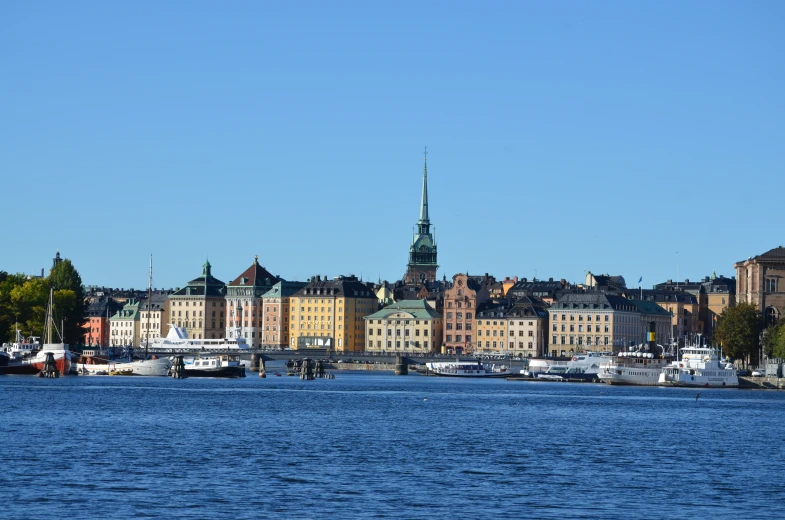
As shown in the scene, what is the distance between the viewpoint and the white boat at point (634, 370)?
149125 millimetres

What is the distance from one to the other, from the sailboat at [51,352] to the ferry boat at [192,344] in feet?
170

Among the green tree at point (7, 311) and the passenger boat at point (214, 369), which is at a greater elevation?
the green tree at point (7, 311)

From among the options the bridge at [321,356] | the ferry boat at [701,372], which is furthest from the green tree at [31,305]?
the ferry boat at [701,372]

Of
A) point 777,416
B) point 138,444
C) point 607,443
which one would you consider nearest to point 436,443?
point 607,443

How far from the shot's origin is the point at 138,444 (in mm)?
58188

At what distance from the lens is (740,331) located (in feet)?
524

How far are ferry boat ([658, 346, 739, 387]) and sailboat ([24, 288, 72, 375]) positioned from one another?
53.9m

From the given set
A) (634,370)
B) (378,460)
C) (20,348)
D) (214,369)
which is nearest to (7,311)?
(20,348)

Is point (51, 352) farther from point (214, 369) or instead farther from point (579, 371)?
point (579, 371)

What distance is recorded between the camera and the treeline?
147125 millimetres

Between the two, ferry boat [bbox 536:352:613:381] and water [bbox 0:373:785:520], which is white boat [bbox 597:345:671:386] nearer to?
ferry boat [bbox 536:352:613:381]

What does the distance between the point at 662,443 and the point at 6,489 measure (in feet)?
99.3

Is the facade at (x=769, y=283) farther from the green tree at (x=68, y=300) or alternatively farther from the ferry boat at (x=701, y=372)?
the green tree at (x=68, y=300)

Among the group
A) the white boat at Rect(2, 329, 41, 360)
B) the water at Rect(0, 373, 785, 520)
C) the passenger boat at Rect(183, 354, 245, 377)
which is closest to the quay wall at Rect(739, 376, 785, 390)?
the passenger boat at Rect(183, 354, 245, 377)
